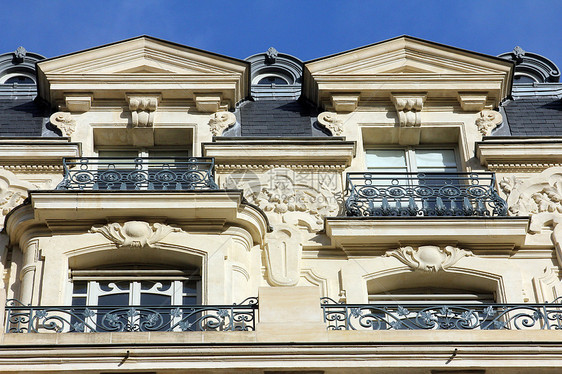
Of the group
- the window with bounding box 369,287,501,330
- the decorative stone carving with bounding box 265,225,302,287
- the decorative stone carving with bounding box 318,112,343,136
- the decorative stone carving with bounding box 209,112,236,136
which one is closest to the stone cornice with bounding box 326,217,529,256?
the decorative stone carving with bounding box 265,225,302,287

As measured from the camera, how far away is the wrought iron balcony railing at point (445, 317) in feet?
50.1

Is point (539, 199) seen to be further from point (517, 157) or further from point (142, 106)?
point (142, 106)

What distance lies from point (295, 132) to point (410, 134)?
5.62 feet

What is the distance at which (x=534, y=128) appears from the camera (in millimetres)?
19578

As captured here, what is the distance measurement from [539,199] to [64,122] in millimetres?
6956

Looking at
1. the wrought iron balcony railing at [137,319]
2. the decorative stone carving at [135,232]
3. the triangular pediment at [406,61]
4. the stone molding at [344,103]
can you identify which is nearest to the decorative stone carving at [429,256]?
the wrought iron balcony railing at [137,319]

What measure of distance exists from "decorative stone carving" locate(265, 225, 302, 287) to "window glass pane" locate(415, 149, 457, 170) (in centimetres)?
281

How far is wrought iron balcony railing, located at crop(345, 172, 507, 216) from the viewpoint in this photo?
17578mm

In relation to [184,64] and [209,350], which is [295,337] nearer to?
[209,350]

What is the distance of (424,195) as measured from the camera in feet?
58.9

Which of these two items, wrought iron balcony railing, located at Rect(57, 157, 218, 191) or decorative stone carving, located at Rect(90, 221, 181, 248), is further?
wrought iron balcony railing, located at Rect(57, 157, 218, 191)

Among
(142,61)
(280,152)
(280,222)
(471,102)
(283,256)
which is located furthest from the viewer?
(142,61)

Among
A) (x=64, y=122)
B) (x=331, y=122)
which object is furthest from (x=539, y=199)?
(x=64, y=122)

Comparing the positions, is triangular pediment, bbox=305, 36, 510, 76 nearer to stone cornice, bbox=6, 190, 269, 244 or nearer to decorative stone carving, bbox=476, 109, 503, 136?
decorative stone carving, bbox=476, 109, 503, 136
